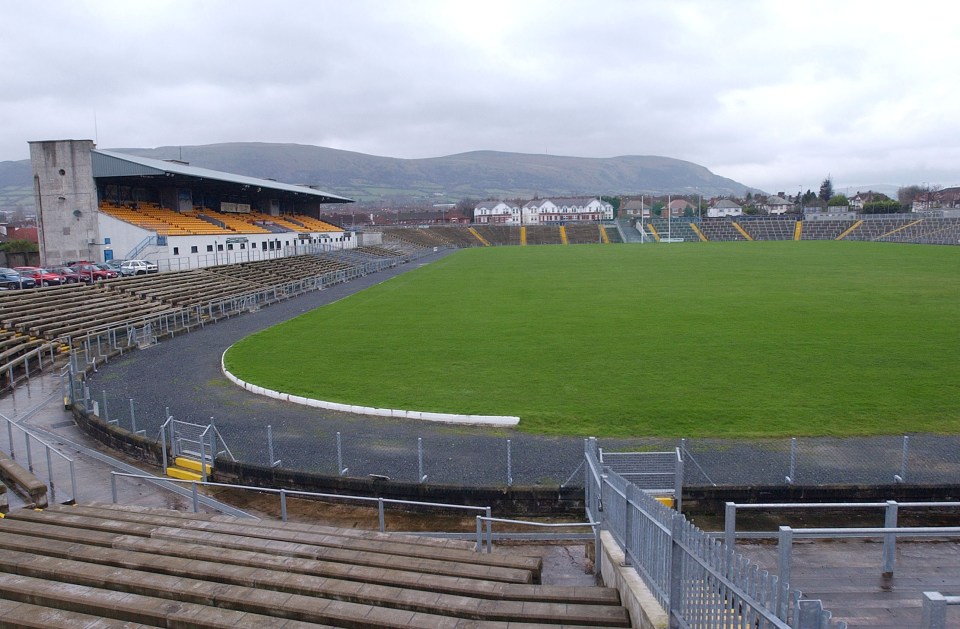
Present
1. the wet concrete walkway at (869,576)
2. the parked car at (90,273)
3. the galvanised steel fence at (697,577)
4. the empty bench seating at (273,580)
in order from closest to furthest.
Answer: the galvanised steel fence at (697,577)
the empty bench seating at (273,580)
the wet concrete walkway at (869,576)
the parked car at (90,273)

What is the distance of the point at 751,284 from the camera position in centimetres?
4159

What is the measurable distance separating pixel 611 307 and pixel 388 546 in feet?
88.4

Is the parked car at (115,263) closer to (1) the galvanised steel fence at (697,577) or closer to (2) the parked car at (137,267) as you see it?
(2) the parked car at (137,267)

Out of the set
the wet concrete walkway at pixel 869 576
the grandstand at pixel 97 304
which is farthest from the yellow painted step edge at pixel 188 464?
the grandstand at pixel 97 304

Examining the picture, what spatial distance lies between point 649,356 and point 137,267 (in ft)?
114

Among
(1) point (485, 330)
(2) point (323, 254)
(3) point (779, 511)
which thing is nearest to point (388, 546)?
(3) point (779, 511)

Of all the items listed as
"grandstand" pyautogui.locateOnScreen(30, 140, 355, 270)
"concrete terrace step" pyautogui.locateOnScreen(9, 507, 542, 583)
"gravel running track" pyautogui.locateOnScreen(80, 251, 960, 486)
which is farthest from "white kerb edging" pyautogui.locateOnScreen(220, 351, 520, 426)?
"grandstand" pyautogui.locateOnScreen(30, 140, 355, 270)

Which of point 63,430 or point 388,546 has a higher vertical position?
point 388,546

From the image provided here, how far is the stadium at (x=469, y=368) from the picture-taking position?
1217 cm

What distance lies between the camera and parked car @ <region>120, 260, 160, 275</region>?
1622 inches

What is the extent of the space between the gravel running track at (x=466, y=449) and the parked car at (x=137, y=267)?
25787mm

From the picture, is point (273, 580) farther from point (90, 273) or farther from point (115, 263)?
point (115, 263)

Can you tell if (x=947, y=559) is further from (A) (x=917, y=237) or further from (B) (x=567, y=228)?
(B) (x=567, y=228)

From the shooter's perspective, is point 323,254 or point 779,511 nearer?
point 779,511
